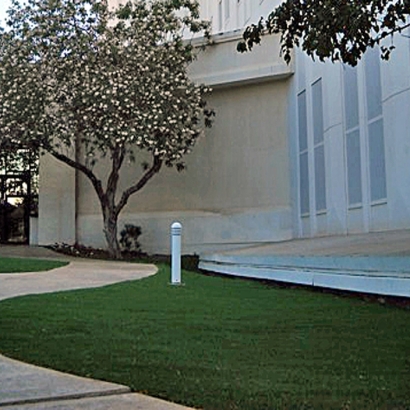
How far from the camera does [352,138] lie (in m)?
18.2

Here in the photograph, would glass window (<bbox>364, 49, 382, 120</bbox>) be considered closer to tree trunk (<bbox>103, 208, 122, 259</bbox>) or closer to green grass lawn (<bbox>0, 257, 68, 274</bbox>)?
green grass lawn (<bbox>0, 257, 68, 274</bbox>)

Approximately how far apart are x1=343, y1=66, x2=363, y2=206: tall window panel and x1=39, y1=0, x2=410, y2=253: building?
0.05 metres

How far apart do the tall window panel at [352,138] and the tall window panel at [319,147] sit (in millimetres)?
1964

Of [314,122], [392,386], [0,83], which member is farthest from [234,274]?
[392,386]

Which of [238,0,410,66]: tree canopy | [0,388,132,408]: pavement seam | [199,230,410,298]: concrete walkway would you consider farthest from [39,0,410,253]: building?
[0,388,132,408]: pavement seam

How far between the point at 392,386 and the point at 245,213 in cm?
1873

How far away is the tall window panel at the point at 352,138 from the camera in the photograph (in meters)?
17.8

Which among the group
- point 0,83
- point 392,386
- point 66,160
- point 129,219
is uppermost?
point 0,83

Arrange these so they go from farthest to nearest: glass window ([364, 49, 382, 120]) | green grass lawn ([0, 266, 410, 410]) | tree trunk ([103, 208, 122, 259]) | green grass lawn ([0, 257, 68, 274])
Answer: tree trunk ([103, 208, 122, 259]) → glass window ([364, 49, 382, 120]) → green grass lawn ([0, 257, 68, 274]) → green grass lawn ([0, 266, 410, 410])

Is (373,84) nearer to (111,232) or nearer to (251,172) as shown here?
(251,172)

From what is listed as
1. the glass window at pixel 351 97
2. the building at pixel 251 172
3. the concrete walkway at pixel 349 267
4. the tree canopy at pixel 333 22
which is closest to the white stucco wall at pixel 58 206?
the building at pixel 251 172

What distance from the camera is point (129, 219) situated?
2452cm

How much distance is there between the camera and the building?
1966 cm

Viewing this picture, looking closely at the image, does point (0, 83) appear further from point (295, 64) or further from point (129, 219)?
point (295, 64)
